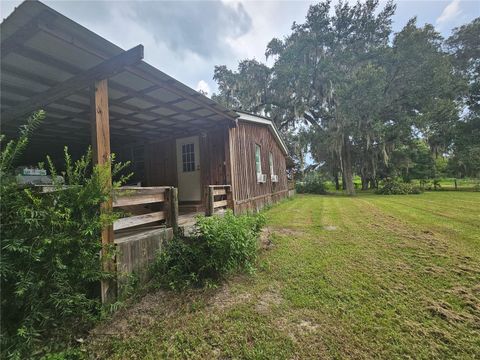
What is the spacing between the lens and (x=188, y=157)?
695cm

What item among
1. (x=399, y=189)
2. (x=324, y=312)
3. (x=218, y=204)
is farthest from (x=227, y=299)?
(x=399, y=189)

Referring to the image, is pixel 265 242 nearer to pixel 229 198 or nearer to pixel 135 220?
pixel 229 198

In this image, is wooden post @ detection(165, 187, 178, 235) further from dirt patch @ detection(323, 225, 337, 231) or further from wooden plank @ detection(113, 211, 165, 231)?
dirt patch @ detection(323, 225, 337, 231)

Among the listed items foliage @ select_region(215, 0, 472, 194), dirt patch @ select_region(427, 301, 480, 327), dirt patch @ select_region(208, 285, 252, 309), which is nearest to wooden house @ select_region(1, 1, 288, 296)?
dirt patch @ select_region(208, 285, 252, 309)

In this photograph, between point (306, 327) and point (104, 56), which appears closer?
point (306, 327)

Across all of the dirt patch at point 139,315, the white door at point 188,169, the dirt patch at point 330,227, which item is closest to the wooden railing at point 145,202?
the dirt patch at point 139,315

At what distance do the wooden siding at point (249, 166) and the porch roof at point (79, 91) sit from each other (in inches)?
48.9

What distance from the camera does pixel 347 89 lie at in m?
14.1

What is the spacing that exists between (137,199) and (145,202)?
14 cm

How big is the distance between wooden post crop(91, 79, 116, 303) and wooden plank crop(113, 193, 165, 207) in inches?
7.0

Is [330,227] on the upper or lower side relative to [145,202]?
lower

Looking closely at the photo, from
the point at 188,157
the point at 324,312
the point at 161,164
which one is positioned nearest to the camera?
the point at 324,312

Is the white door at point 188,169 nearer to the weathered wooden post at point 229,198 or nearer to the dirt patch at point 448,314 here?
the weathered wooden post at point 229,198

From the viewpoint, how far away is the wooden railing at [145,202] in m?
2.69
